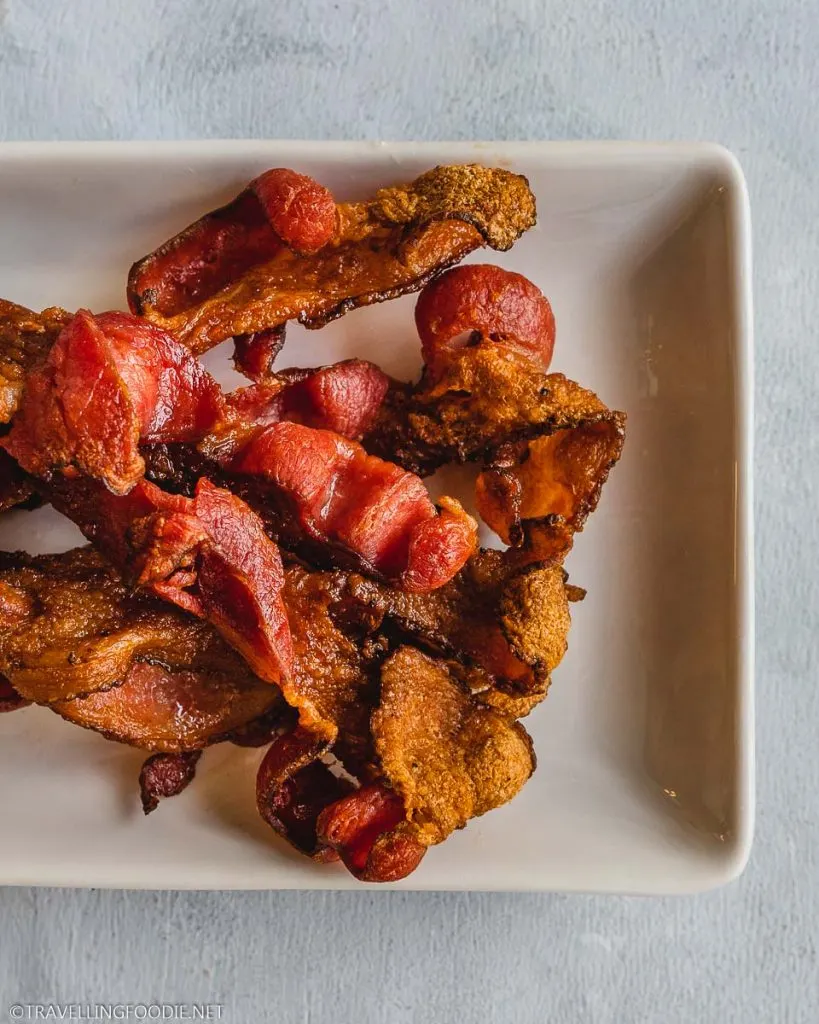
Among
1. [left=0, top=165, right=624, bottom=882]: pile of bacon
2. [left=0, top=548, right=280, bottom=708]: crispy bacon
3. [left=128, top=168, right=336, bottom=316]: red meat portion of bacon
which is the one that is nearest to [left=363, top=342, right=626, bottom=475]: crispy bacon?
[left=0, top=165, right=624, bottom=882]: pile of bacon

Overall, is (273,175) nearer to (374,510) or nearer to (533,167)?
(533,167)

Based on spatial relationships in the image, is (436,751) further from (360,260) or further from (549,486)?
(360,260)

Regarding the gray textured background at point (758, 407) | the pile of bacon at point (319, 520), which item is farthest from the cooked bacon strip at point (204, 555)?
the gray textured background at point (758, 407)

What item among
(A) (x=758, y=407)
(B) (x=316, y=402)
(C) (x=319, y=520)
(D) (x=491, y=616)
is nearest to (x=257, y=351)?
(B) (x=316, y=402)

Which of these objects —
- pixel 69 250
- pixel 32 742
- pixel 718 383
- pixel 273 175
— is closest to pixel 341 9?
pixel 273 175

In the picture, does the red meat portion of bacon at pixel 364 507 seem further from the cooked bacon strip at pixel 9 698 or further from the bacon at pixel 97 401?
the cooked bacon strip at pixel 9 698

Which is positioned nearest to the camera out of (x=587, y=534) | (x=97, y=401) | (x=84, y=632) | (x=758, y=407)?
(x=97, y=401)
